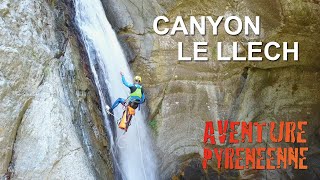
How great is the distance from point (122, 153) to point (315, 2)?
555cm

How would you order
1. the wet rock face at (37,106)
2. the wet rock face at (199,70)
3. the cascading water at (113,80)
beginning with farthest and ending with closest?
the wet rock face at (199,70), the cascading water at (113,80), the wet rock face at (37,106)

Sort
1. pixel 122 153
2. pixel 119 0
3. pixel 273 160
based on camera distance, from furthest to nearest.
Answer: pixel 273 160 < pixel 119 0 < pixel 122 153

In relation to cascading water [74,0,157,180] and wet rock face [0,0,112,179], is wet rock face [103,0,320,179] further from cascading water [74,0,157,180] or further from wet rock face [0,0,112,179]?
wet rock face [0,0,112,179]

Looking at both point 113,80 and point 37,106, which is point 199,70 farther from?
point 37,106

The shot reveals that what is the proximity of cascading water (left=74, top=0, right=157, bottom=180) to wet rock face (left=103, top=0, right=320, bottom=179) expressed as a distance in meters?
0.54

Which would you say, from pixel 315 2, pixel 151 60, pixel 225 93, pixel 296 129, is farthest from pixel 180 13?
pixel 296 129

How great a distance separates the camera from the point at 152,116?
10555 millimetres

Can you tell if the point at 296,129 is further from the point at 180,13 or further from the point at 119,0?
the point at 119,0

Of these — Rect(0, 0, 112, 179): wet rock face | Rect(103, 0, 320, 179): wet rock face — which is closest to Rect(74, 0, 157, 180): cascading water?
Rect(103, 0, 320, 179): wet rock face

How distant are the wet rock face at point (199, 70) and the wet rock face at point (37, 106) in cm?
355

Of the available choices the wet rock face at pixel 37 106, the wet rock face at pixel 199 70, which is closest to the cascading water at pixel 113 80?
the wet rock face at pixel 199 70

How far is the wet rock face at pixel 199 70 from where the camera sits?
10547 millimetres

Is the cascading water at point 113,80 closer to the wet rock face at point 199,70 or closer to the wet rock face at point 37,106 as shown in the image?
the wet rock face at point 199,70

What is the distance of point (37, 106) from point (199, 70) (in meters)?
4.92
